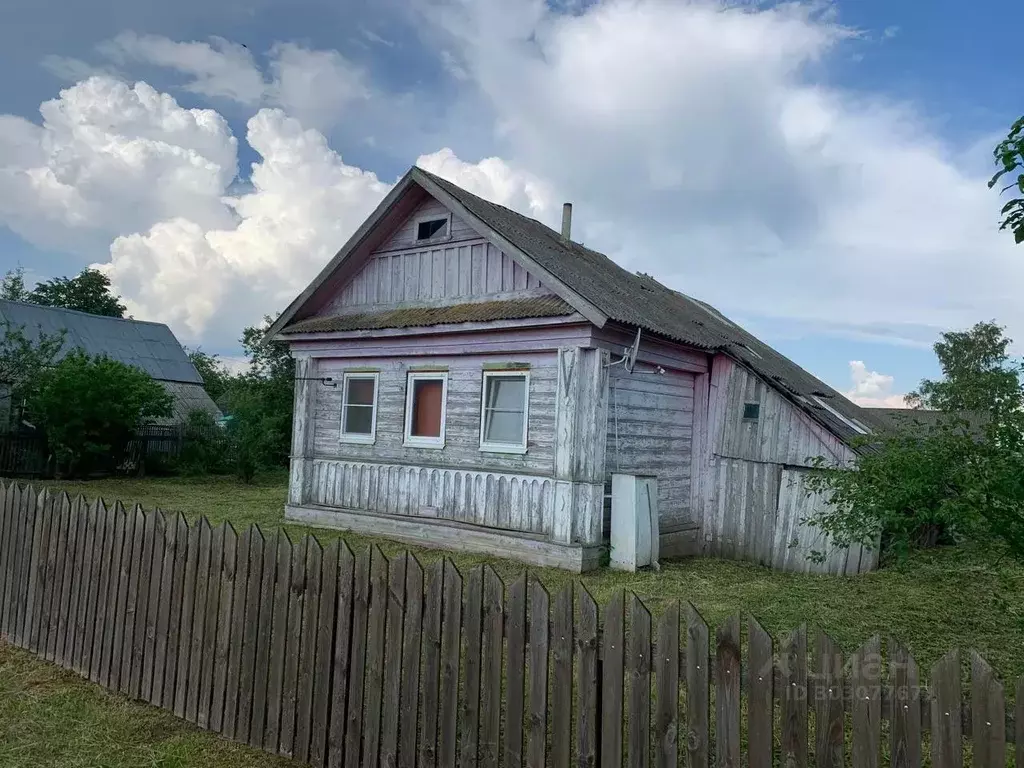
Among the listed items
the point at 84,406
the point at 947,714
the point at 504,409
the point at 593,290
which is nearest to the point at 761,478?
the point at 593,290

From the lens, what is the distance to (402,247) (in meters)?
12.9

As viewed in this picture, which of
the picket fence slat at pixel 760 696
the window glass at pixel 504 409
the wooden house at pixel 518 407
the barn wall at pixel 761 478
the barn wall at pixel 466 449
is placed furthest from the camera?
the window glass at pixel 504 409

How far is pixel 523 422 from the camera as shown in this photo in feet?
36.2

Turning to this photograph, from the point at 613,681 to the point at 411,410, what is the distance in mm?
9397

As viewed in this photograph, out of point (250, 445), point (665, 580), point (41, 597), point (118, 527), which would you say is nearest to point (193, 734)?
point (118, 527)

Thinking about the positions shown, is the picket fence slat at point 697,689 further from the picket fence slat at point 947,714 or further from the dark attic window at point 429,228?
the dark attic window at point 429,228

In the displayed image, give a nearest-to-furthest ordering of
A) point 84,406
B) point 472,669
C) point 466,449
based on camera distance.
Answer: point 472,669 → point 466,449 → point 84,406

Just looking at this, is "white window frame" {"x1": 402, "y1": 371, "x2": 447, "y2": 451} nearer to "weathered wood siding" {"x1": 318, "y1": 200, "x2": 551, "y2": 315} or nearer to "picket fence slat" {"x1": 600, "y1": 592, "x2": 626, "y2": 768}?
"weathered wood siding" {"x1": 318, "y1": 200, "x2": 551, "y2": 315}

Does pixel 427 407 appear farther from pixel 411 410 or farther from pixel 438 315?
pixel 438 315

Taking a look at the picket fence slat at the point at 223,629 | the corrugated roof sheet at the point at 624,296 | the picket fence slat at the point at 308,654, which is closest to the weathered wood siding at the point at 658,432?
the corrugated roof sheet at the point at 624,296

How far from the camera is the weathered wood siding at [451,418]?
10.8 meters

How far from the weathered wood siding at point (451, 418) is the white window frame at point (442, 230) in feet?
6.64

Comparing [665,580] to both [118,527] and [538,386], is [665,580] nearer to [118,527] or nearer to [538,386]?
[538,386]

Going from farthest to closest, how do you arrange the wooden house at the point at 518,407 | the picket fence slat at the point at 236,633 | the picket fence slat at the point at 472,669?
the wooden house at the point at 518,407
the picket fence slat at the point at 236,633
the picket fence slat at the point at 472,669
